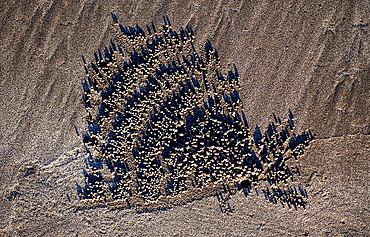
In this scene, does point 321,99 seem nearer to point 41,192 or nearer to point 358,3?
point 358,3

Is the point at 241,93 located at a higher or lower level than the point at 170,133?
higher

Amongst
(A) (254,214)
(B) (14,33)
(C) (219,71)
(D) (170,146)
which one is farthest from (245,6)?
(B) (14,33)

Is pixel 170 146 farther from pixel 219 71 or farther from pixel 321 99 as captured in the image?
pixel 321 99

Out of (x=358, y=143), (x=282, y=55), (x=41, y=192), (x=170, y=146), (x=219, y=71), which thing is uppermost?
(x=282, y=55)

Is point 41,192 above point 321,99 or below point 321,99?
below

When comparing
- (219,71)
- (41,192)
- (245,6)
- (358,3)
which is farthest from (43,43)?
(358,3)

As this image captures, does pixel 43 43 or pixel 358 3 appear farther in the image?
pixel 43 43
